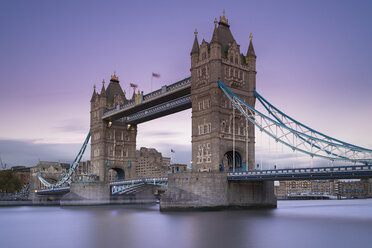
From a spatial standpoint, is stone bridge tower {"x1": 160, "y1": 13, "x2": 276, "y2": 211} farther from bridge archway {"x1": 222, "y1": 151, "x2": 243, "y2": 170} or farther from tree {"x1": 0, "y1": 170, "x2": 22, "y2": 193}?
tree {"x1": 0, "y1": 170, "x2": 22, "y2": 193}

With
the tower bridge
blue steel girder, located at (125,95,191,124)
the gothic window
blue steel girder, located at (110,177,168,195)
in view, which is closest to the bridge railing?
the tower bridge

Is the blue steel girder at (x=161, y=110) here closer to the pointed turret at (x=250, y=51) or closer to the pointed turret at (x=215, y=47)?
the pointed turret at (x=215, y=47)

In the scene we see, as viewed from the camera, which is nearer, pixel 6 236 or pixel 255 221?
pixel 6 236

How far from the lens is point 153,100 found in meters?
63.1

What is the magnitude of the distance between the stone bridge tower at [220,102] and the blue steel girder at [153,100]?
3.39m

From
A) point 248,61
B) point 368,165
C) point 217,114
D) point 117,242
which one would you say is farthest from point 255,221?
point 248,61

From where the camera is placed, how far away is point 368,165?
36.7 m

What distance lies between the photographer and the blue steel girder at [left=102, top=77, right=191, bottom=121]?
57719mm

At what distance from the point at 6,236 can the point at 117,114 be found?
1710 inches

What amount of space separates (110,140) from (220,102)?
32726 mm

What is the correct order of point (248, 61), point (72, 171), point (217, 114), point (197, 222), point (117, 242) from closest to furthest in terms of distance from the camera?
point (117, 242) → point (197, 222) → point (217, 114) → point (248, 61) → point (72, 171)

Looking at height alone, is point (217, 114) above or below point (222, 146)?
above

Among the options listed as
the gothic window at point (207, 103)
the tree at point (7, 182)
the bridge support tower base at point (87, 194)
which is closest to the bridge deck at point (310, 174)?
the gothic window at point (207, 103)

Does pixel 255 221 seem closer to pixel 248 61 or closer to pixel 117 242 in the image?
pixel 117 242
